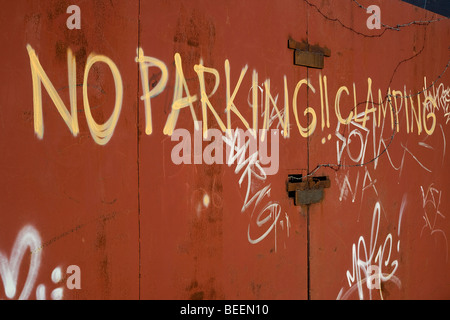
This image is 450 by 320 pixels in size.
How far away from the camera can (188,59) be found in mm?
1762

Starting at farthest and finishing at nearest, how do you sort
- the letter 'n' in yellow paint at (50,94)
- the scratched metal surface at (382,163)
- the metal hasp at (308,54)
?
the scratched metal surface at (382,163), the metal hasp at (308,54), the letter 'n' in yellow paint at (50,94)

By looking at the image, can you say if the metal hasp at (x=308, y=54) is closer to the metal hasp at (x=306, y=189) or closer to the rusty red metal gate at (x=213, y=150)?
the rusty red metal gate at (x=213, y=150)

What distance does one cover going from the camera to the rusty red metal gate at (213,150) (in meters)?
1.44

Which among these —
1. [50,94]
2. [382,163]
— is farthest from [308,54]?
[50,94]

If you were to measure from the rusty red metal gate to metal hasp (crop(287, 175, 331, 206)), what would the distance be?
1 centimetres

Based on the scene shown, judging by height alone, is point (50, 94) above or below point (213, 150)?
above

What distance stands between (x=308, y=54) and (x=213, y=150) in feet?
2.65

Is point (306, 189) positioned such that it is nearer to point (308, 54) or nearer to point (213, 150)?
point (213, 150)

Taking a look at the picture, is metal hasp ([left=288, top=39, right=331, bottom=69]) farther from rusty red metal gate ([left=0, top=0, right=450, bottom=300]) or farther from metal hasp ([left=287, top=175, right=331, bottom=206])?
metal hasp ([left=287, top=175, right=331, bottom=206])

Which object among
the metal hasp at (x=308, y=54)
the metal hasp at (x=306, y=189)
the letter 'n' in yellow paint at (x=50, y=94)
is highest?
the metal hasp at (x=308, y=54)

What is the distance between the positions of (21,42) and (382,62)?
210cm

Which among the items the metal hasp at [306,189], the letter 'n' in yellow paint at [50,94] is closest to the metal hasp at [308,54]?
the metal hasp at [306,189]

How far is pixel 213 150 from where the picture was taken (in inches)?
72.3
